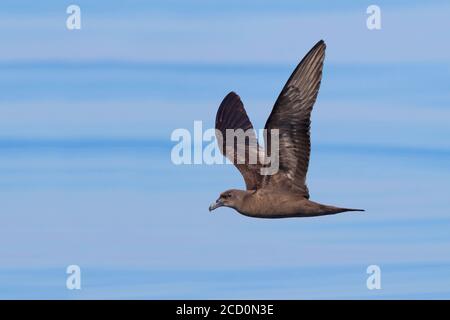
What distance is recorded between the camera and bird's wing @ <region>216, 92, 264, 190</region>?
24.9m

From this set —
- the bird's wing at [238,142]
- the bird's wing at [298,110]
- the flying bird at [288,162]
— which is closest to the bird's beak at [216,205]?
the flying bird at [288,162]

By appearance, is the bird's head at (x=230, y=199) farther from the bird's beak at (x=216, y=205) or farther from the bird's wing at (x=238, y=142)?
the bird's wing at (x=238, y=142)

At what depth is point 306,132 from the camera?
2369 centimetres

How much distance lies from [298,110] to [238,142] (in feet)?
9.44

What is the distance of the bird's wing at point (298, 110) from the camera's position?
2336cm

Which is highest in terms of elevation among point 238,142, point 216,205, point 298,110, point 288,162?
point 238,142

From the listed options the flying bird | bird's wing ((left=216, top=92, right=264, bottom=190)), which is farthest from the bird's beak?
bird's wing ((left=216, top=92, right=264, bottom=190))

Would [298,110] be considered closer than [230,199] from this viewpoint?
Yes

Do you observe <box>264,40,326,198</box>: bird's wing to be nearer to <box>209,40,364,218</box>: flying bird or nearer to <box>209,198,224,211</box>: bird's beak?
<box>209,40,364,218</box>: flying bird

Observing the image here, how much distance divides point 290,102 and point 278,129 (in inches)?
20.6

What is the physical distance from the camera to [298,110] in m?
23.5

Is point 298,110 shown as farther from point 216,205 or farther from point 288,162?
point 216,205

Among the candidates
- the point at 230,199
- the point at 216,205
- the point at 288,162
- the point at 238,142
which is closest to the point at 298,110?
the point at 288,162

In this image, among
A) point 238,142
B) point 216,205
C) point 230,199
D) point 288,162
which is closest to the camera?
point 288,162
